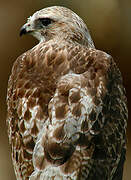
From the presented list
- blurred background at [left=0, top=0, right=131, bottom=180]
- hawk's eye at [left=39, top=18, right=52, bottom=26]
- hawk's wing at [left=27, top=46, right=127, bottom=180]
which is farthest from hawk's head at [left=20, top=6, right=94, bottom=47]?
blurred background at [left=0, top=0, right=131, bottom=180]

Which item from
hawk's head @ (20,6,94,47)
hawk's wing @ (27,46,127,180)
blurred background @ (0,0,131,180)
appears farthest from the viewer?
blurred background @ (0,0,131,180)

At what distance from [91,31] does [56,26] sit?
4.26 meters

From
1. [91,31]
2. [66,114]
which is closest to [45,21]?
[66,114]

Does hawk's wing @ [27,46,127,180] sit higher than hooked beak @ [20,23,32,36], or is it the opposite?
hooked beak @ [20,23,32,36]

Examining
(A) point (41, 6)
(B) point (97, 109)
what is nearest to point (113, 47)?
(A) point (41, 6)

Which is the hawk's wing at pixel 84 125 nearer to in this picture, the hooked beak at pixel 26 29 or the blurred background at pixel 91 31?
the hooked beak at pixel 26 29

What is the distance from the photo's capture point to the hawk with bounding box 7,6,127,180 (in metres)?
5.02

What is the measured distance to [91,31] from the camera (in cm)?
1031

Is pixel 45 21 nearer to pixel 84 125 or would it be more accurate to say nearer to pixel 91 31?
pixel 84 125

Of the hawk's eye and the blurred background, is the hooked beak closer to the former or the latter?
the hawk's eye

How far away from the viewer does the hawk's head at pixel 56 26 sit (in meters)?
6.04

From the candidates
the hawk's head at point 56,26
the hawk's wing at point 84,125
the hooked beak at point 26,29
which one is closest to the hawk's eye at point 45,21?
the hawk's head at point 56,26

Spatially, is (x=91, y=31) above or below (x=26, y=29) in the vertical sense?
below

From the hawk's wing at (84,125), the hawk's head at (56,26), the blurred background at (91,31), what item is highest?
the hawk's head at (56,26)
